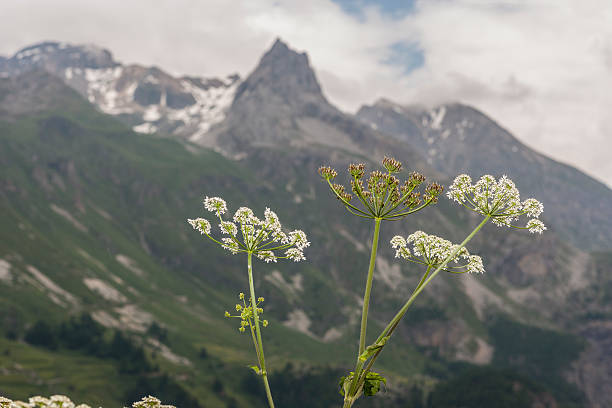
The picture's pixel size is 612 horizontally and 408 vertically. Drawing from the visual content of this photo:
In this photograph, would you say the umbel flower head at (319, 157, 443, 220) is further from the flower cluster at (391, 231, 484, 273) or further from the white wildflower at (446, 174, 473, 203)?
the white wildflower at (446, 174, 473, 203)

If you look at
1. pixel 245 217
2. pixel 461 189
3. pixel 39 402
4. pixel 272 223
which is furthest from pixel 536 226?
pixel 39 402

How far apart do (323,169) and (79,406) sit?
5.80 meters

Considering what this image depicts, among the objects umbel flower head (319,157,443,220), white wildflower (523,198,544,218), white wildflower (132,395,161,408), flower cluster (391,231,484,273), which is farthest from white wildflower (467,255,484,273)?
white wildflower (132,395,161,408)

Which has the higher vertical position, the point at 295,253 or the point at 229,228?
the point at 229,228

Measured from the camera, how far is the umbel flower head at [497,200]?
9.33 meters

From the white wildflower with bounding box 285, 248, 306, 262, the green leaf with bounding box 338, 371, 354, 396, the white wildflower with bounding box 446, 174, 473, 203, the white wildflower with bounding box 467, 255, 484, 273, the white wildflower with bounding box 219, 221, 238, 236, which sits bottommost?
the green leaf with bounding box 338, 371, 354, 396

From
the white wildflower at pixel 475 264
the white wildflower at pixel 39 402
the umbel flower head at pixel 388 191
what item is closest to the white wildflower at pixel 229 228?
the umbel flower head at pixel 388 191

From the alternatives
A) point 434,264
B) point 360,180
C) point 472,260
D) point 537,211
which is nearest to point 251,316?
point 360,180

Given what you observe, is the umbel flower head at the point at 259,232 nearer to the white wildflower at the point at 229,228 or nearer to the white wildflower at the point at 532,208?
the white wildflower at the point at 229,228

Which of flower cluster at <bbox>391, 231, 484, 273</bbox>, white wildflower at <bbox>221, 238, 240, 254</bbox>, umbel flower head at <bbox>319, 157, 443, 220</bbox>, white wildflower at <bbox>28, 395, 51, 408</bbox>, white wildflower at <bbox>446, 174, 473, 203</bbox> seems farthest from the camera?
white wildflower at <bbox>446, 174, 473, 203</bbox>

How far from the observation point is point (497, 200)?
31.6 feet

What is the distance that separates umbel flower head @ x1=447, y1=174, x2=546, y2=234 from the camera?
933cm

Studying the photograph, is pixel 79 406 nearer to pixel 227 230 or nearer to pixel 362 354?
pixel 362 354

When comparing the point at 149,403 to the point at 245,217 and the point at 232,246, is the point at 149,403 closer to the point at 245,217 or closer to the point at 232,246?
the point at 232,246
